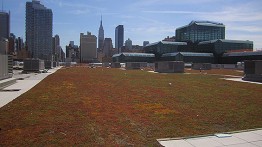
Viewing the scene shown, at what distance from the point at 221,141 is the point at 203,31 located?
149 meters

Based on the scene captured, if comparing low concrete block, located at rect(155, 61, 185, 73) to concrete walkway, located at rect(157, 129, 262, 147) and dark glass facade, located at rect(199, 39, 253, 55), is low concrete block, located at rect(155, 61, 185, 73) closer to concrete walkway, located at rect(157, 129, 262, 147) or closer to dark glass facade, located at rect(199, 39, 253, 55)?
concrete walkway, located at rect(157, 129, 262, 147)

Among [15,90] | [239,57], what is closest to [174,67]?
[15,90]

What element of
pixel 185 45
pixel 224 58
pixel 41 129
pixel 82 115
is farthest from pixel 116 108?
pixel 185 45

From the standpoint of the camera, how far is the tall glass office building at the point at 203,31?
149125mm

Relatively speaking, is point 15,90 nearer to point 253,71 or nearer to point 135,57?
point 253,71

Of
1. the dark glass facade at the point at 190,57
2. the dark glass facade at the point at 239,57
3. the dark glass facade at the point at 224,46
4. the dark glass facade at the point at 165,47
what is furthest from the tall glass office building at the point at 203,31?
the dark glass facade at the point at 239,57

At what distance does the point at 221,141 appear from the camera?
8.66 m

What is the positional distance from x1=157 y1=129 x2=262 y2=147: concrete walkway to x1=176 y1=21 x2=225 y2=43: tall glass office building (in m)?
146

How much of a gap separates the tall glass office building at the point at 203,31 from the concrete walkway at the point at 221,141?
146 meters

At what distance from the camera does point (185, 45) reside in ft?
494

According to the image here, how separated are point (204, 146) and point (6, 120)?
8.02 meters

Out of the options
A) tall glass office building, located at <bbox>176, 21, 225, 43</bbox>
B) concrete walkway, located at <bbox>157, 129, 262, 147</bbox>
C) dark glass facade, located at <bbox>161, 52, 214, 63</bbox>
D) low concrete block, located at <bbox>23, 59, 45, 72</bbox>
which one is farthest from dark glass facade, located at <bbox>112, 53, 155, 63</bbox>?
concrete walkway, located at <bbox>157, 129, 262, 147</bbox>

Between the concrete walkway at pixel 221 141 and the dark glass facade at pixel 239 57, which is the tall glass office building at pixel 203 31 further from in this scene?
the concrete walkway at pixel 221 141

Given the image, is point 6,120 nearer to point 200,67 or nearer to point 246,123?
point 246,123
